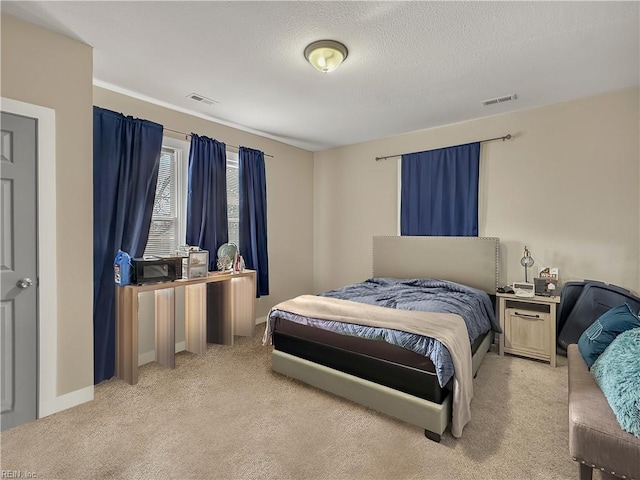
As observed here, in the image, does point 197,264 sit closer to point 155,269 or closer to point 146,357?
point 155,269

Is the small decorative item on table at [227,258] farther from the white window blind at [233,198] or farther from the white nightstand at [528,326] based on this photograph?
the white nightstand at [528,326]

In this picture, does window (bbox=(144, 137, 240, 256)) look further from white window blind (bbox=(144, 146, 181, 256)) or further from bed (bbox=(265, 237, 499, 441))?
bed (bbox=(265, 237, 499, 441))

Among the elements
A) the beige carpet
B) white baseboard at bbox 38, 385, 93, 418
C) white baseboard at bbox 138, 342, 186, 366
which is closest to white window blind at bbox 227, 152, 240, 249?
white baseboard at bbox 138, 342, 186, 366

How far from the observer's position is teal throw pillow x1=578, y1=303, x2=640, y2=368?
1949 millimetres

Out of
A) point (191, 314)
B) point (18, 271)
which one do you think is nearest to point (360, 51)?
point (18, 271)

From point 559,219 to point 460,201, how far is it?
1.01 m

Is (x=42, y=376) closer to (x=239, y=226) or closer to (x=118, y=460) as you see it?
(x=118, y=460)

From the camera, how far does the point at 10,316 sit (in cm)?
213

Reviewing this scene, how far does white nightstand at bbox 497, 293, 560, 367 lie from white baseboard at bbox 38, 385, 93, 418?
376cm

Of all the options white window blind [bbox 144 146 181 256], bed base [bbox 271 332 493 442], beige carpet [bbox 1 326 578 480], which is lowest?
beige carpet [bbox 1 326 578 480]

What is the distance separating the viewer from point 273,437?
2.06 meters

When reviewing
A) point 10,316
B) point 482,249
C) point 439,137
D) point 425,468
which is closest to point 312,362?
point 425,468

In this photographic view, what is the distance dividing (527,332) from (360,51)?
3044 mm

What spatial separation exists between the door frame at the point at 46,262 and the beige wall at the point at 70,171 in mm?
33
